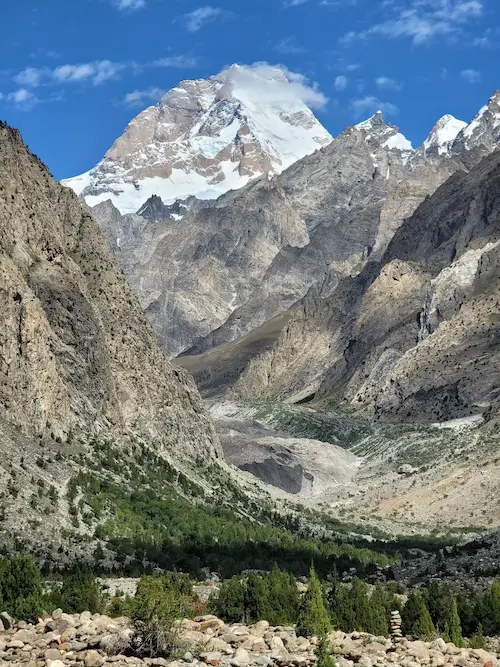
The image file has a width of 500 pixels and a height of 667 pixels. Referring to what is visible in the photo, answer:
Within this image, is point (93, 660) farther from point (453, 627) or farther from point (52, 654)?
point (453, 627)

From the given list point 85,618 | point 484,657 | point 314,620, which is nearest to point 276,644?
point 314,620

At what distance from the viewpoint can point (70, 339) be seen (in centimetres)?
6238

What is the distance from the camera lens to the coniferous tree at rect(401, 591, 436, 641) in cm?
2595

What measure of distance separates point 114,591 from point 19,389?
23009mm

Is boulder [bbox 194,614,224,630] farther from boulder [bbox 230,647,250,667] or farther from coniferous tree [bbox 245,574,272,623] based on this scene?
coniferous tree [bbox 245,574,272,623]

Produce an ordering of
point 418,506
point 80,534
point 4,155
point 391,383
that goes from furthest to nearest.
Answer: point 391,383, point 418,506, point 4,155, point 80,534

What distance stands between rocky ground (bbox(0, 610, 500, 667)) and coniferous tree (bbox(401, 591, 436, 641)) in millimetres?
1843

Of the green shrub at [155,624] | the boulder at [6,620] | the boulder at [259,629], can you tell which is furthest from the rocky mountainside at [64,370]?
the green shrub at [155,624]

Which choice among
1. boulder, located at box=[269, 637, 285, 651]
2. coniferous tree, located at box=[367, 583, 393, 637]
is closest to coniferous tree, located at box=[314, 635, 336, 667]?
boulder, located at box=[269, 637, 285, 651]

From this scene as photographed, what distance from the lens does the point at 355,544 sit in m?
62.9

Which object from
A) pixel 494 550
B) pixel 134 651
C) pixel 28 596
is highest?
pixel 494 550

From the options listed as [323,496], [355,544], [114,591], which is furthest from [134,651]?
[323,496]

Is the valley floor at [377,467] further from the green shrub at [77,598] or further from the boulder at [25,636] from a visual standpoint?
the boulder at [25,636]

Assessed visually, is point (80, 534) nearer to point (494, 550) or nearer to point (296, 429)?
point (494, 550)
